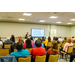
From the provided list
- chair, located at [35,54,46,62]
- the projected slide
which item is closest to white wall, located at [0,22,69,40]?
the projected slide

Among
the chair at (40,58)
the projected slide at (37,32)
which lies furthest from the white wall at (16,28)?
the chair at (40,58)

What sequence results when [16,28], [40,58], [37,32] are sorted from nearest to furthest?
1. [40,58]
2. [16,28]
3. [37,32]

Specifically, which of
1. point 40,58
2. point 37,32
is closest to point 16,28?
point 37,32

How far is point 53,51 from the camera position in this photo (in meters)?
3.09

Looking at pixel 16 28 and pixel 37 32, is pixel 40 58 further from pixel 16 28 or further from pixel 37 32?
pixel 37 32

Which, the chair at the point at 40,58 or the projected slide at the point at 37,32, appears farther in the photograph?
the projected slide at the point at 37,32

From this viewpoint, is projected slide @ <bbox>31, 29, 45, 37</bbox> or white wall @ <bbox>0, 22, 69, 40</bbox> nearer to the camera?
white wall @ <bbox>0, 22, 69, 40</bbox>

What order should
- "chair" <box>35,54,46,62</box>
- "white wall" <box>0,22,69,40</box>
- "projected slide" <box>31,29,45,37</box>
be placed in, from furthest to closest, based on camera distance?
"projected slide" <box>31,29,45,37</box> < "white wall" <box>0,22,69,40</box> < "chair" <box>35,54,46,62</box>

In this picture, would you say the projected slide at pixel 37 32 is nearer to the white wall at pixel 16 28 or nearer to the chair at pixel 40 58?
the white wall at pixel 16 28

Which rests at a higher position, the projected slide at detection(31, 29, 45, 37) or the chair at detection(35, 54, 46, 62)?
the projected slide at detection(31, 29, 45, 37)

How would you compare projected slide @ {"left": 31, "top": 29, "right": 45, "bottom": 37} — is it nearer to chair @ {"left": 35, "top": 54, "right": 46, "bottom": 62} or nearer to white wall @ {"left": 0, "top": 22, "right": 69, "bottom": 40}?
white wall @ {"left": 0, "top": 22, "right": 69, "bottom": 40}
